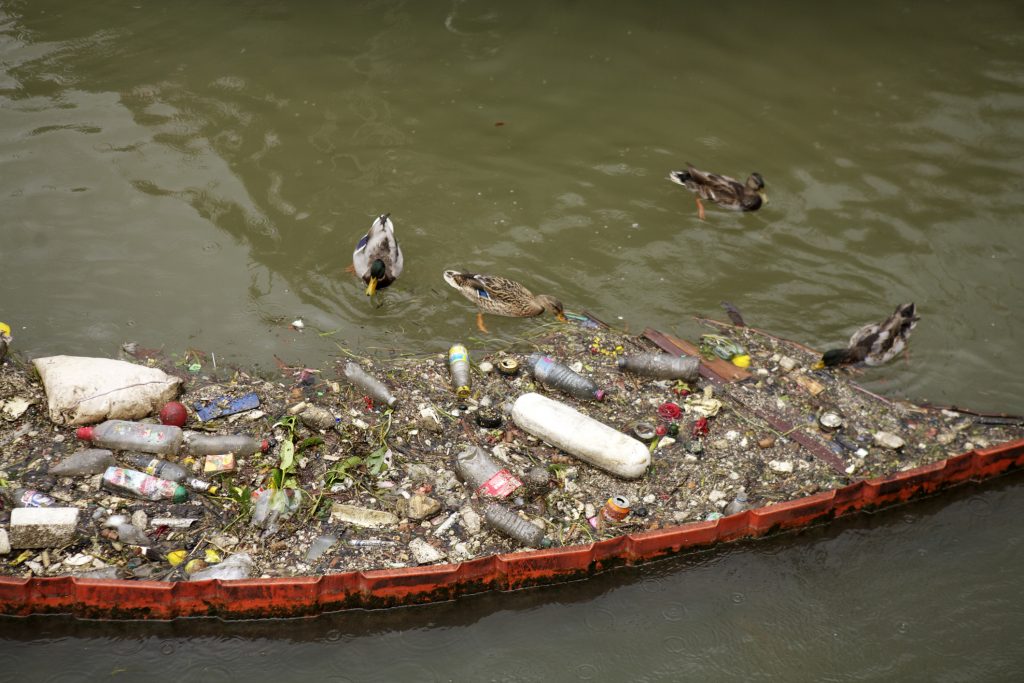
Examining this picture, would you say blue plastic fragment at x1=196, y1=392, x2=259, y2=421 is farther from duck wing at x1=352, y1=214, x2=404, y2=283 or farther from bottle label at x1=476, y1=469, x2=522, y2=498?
bottle label at x1=476, y1=469, x2=522, y2=498

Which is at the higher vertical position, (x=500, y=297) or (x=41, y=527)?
(x=500, y=297)

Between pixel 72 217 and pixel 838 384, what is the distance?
8.23m

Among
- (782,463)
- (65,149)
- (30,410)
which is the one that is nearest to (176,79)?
(65,149)

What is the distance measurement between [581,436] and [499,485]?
790 millimetres

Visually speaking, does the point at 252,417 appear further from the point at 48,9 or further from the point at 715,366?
the point at 48,9

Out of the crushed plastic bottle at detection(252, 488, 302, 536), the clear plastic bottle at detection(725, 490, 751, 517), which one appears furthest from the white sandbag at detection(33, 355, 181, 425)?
the clear plastic bottle at detection(725, 490, 751, 517)

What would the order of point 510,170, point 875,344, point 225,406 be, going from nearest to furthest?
point 225,406 < point 875,344 < point 510,170

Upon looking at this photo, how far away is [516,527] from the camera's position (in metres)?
5.95

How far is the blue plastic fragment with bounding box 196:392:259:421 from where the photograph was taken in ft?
22.1

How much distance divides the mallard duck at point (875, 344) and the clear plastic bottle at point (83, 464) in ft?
20.3

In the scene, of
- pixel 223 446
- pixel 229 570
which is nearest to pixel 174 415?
pixel 223 446

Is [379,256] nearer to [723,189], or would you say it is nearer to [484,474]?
[484,474]

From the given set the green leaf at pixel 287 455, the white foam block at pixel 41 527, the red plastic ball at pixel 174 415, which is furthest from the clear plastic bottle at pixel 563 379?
the white foam block at pixel 41 527

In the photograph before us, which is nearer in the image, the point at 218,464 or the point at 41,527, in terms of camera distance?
the point at 41,527
